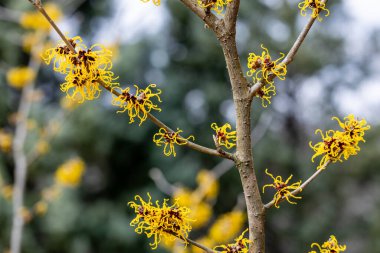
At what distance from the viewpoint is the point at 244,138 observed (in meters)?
A: 0.85

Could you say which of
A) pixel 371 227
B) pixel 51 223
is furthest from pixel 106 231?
pixel 371 227

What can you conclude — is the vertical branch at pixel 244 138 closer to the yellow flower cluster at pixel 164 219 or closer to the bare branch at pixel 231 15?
the bare branch at pixel 231 15

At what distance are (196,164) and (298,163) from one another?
6.99ft

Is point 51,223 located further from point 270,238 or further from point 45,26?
point 45,26

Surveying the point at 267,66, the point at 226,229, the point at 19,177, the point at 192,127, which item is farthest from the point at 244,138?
the point at 192,127

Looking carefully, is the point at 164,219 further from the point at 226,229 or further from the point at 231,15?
the point at 226,229

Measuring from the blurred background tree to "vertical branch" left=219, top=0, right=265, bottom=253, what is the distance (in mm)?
6766

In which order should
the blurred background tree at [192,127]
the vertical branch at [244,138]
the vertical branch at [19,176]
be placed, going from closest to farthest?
1. the vertical branch at [244,138]
2. the vertical branch at [19,176]
3. the blurred background tree at [192,127]

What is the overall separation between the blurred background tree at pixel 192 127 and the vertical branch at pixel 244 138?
6.77m

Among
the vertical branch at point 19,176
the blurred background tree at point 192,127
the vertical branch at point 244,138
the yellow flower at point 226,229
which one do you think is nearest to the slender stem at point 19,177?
the vertical branch at point 19,176

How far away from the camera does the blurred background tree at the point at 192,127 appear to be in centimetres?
784

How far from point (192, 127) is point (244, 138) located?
7.81 m

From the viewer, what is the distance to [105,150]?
8320 millimetres

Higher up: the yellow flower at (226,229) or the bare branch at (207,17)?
the yellow flower at (226,229)
